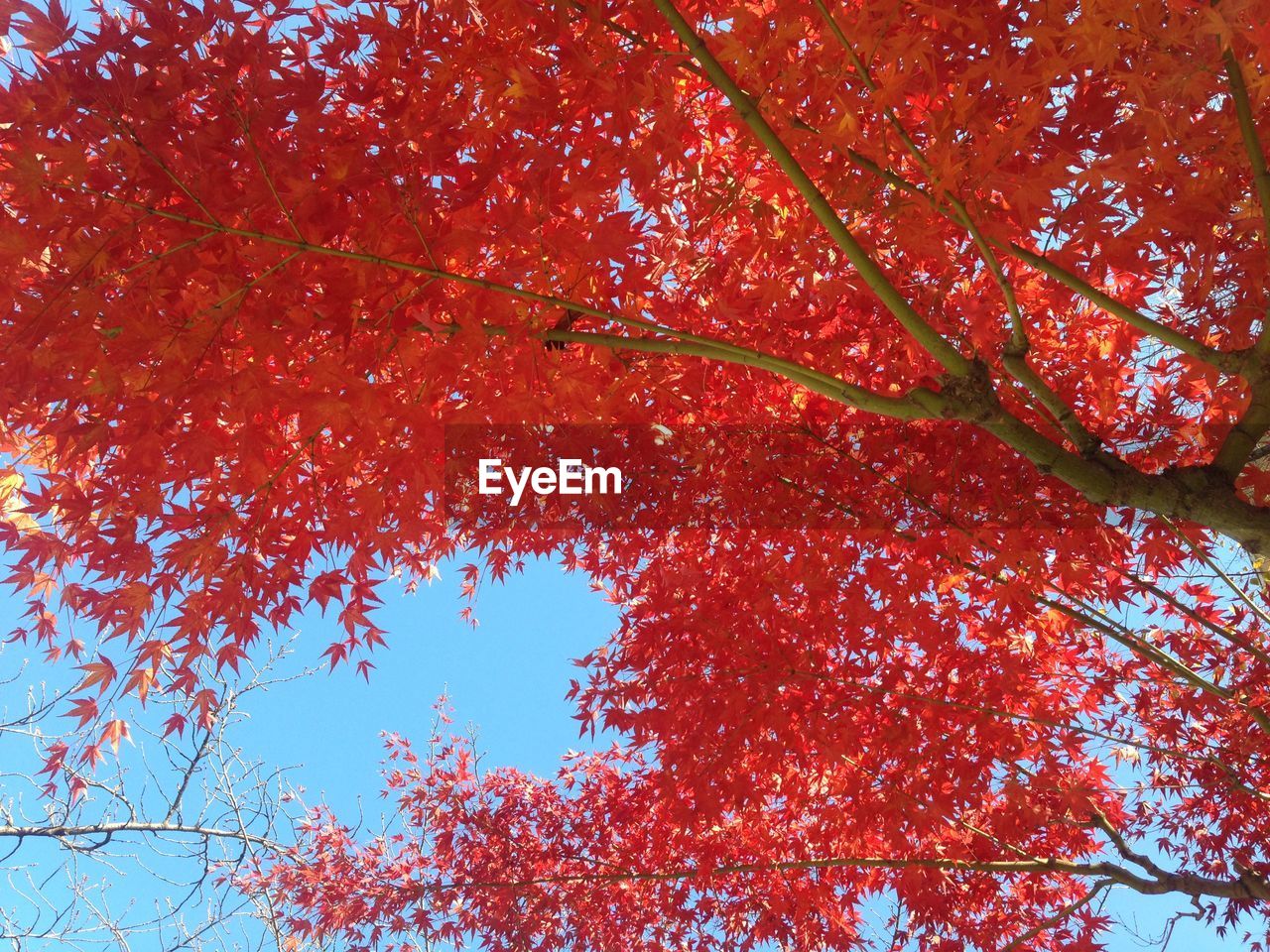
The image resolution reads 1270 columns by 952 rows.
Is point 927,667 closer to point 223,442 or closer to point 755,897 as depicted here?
point 755,897

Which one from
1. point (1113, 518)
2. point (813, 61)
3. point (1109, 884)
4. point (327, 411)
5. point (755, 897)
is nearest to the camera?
point (813, 61)

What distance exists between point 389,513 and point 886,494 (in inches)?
81.8

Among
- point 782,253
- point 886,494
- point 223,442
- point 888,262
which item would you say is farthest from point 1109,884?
point 223,442

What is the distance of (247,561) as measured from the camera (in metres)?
2.88

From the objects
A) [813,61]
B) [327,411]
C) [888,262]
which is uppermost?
[888,262]

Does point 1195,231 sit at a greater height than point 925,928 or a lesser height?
greater

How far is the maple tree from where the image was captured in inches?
87.6

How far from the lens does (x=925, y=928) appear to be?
4.86 metres

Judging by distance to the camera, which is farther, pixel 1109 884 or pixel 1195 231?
pixel 1109 884

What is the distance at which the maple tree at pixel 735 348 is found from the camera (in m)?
2.22

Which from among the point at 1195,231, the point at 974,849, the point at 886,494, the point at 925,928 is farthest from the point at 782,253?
the point at 925,928

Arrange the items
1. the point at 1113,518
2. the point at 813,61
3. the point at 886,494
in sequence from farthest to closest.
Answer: the point at 886,494
the point at 1113,518
the point at 813,61

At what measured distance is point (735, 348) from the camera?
239cm

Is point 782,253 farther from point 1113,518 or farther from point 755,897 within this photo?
point 755,897
